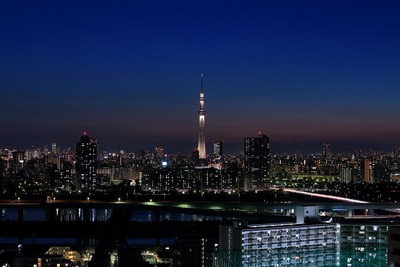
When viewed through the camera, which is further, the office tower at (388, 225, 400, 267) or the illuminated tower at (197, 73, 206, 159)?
the illuminated tower at (197, 73, 206, 159)

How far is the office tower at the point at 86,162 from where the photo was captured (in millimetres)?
32281

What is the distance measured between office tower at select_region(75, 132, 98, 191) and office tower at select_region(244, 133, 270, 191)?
728cm

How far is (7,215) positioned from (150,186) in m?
9.94

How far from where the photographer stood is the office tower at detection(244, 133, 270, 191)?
32.5 meters

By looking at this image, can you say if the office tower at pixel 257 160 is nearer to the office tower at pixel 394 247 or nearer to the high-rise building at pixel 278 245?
the high-rise building at pixel 278 245

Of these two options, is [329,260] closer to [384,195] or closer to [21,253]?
[21,253]

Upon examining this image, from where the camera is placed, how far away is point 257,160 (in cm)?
3391

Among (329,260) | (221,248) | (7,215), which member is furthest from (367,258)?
(7,215)

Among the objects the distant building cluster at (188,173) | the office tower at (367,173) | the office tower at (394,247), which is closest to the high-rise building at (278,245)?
the office tower at (394,247)

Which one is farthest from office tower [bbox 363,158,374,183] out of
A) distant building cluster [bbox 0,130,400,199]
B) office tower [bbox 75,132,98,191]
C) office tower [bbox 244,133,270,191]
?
office tower [bbox 75,132,98,191]

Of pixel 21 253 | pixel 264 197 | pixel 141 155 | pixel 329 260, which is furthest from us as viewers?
pixel 141 155

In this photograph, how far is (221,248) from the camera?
8.88m

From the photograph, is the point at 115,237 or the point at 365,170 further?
the point at 365,170

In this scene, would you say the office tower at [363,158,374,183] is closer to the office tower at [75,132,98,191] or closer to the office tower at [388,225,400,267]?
the office tower at [75,132,98,191]
